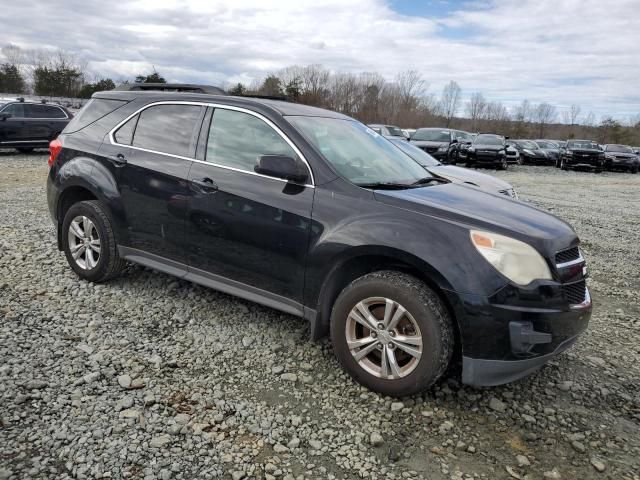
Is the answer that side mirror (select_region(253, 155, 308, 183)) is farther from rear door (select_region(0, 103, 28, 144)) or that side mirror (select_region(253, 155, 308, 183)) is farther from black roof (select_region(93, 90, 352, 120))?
rear door (select_region(0, 103, 28, 144))

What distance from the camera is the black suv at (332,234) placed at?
275 cm

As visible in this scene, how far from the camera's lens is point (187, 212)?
3.69m

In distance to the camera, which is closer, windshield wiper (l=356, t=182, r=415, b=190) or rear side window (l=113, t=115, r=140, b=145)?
windshield wiper (l=356, t=182, r=415, b=190)

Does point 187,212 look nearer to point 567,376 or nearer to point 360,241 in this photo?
point 360,241

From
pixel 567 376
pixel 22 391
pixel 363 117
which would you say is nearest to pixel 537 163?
pixel 567 376

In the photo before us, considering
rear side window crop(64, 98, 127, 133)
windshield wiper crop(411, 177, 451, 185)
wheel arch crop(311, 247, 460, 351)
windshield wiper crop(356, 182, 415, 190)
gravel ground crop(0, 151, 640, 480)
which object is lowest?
gravel ground crop(0, 151, 640, 480)

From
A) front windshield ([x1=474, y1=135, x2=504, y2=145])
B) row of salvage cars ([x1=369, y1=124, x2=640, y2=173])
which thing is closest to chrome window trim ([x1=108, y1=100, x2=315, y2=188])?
row of salvage cars ([x1=369, y1=124, x2=640, y2=173])

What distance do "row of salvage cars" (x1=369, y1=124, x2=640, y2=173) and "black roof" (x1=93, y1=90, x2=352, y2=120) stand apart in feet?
40.7

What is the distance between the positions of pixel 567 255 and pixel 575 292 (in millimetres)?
234

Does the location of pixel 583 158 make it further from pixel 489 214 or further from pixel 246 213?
pixel 246 213

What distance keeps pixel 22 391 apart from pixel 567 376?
3.56 meters

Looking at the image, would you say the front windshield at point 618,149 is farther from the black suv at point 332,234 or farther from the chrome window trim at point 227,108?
the chrome window trim at point 227,108

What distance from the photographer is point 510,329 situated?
8.78 ft

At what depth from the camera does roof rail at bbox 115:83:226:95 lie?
13.9 ft
